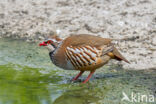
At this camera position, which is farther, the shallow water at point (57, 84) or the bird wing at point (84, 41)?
the bird wing at point (84, 41)

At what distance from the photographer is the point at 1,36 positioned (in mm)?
9594

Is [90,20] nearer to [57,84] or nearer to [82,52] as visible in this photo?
[82,52]

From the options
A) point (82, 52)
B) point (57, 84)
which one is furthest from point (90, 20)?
point (57, 84)

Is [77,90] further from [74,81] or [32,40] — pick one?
[32,40]

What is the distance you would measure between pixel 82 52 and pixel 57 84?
0.78 m

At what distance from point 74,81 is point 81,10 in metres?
3.70

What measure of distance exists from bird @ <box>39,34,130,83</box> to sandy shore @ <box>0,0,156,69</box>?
127 cm

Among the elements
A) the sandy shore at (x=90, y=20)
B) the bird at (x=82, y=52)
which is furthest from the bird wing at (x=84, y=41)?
the sandy shore at (x=90, y=20)

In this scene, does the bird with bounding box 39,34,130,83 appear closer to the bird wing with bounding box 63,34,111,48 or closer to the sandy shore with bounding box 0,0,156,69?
the bird wing with bounding box 63,34,111,48

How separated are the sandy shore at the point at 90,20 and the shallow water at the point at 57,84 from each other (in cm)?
105

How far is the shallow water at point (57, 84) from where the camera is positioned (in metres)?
5.62

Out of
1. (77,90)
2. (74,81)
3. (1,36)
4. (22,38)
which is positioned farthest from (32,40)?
(77,90)

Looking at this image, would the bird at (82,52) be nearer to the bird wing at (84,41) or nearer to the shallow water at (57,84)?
the bird wing at (84,41)

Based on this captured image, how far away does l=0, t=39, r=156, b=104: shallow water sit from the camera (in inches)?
221
